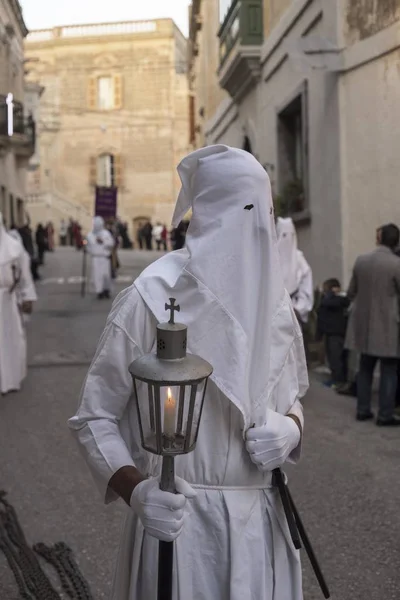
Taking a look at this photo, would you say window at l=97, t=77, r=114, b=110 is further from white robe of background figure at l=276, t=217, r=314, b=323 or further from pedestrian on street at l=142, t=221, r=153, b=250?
white robe of background figure at l=276, t=217, r=314, b=323

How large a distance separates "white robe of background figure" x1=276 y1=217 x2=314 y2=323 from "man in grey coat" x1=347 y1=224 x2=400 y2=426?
864 mm

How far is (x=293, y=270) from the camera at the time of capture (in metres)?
8.02

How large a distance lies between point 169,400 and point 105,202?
803 inches

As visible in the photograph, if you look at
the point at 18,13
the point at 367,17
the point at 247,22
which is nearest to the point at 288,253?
the point at 367,17

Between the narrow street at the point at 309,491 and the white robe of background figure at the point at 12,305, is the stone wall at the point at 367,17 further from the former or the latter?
the white robe of background figure at the point at 12,305

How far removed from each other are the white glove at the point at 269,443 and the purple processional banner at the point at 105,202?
19836 millimetres

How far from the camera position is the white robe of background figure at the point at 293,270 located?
792cm

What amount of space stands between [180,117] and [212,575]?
46116 millimetres

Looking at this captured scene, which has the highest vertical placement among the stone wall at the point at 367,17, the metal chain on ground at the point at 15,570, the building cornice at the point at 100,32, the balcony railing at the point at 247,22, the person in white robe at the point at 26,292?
the building cornice at the point at 100,32

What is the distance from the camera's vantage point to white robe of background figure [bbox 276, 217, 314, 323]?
312 inches

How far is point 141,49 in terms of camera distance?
151 feet

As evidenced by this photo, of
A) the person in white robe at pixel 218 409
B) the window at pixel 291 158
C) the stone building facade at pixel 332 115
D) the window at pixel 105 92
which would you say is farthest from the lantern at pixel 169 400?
the window at pixel 105 92

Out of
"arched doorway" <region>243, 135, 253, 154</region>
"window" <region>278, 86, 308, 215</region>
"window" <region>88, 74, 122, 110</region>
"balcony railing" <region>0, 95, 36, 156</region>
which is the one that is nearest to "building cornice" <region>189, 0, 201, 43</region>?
"balcony railing" <region>0, 95, 36, 156</region>

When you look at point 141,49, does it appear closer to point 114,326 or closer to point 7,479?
point 7,479
